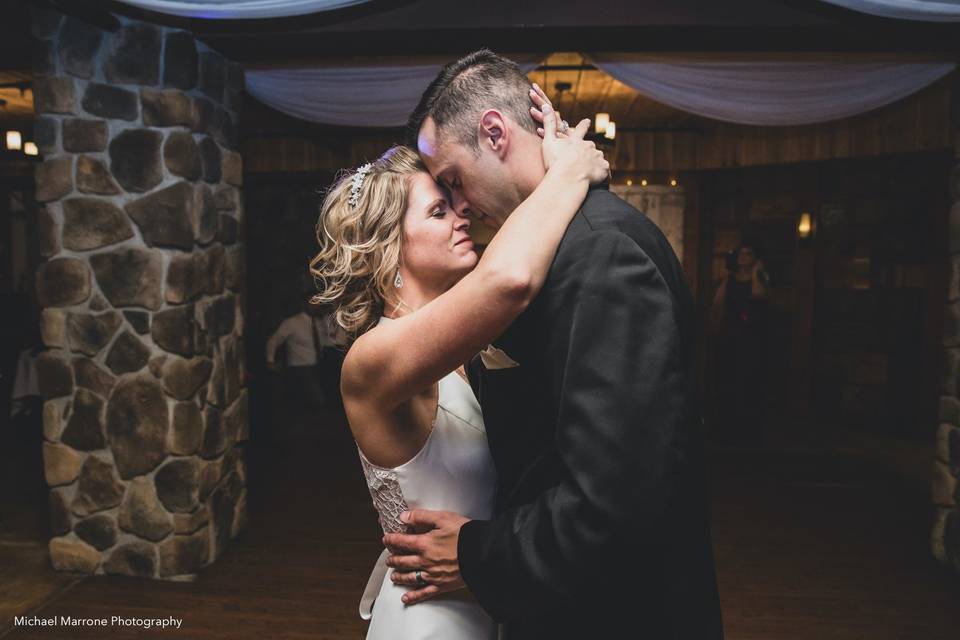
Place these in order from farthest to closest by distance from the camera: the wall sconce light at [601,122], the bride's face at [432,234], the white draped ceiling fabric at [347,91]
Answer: the wall sconce light at [601,122] < the white draped ceiling fabric at [347,91] < the bride's face at [432,234]

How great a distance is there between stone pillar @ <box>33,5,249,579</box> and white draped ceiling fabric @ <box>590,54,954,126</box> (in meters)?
2.14

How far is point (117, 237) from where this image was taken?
3086 millimetres

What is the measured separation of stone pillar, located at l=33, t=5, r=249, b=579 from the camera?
304 cm

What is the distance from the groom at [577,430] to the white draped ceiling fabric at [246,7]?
1.79m

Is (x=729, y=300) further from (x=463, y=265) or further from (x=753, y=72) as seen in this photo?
(x=463, y=265)

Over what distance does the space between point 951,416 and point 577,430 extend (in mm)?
3419

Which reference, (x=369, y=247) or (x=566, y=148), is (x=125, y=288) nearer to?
(x=369, y=247)

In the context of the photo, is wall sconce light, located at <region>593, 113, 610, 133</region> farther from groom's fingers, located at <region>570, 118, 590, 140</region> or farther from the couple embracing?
groom's fingers, located at <region>570, 118, 590, 140</region>

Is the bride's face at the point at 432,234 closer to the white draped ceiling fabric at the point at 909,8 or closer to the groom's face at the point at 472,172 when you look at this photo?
the groom's face at the point at 472,172

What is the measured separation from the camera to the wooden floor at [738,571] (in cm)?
289

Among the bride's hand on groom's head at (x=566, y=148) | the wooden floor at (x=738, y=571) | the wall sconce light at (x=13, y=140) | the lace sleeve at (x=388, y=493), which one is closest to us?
the bride's hand on groom's head at (x=566, y=148)

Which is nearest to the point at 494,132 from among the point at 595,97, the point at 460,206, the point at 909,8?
the point at 460,206

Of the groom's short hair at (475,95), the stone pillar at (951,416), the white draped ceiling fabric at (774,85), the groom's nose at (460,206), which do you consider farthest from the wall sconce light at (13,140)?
the stone pillar at (951,416)

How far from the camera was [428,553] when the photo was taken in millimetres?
1208
